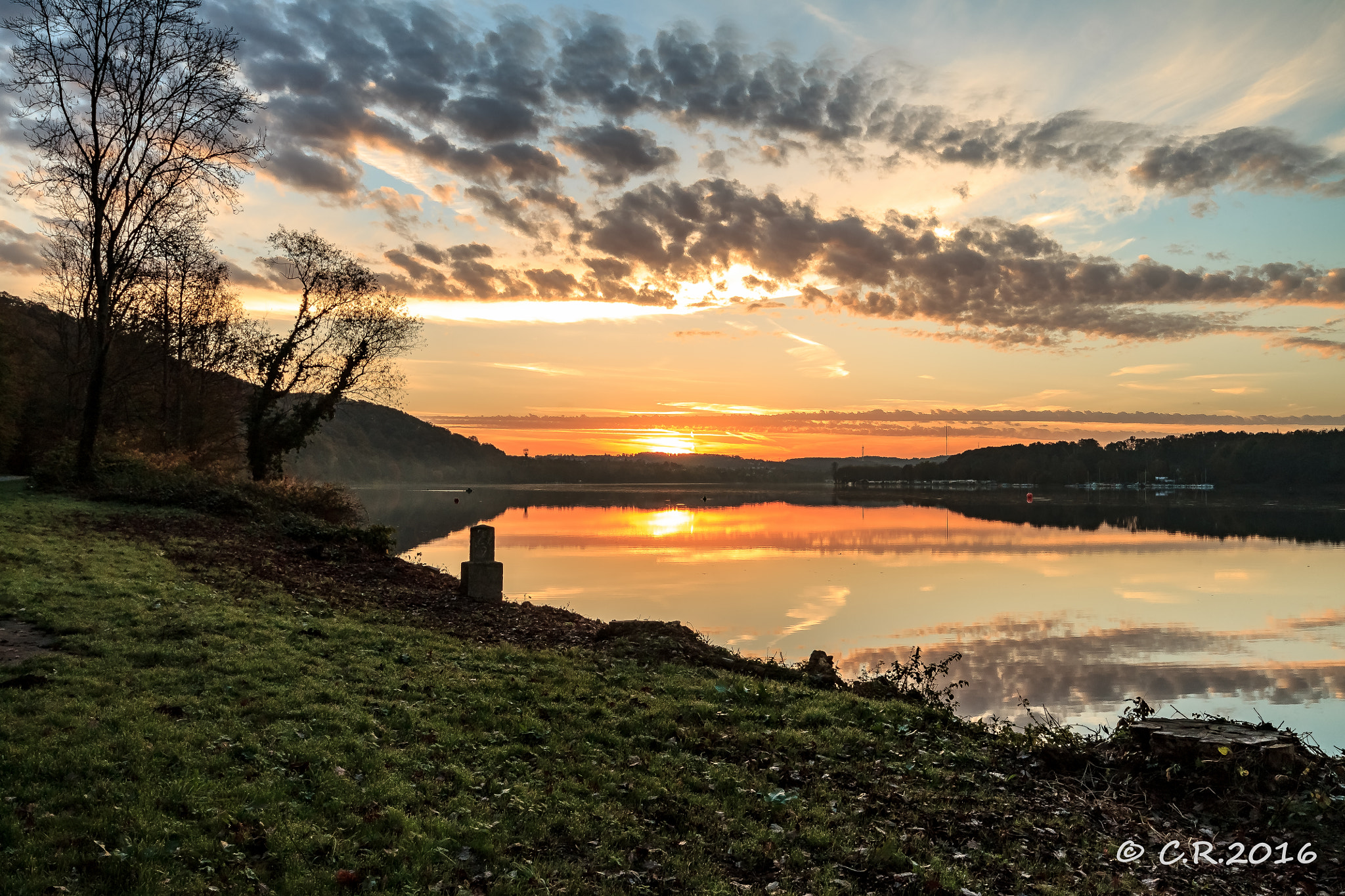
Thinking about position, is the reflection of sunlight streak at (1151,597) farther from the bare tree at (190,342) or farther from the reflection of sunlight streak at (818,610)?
the bare tree at (190,342)

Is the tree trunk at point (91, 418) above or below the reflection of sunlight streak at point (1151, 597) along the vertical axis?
above

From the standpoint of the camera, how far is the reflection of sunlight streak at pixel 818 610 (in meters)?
22.0

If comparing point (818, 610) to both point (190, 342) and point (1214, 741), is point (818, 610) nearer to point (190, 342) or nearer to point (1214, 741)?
point (1214, 741)

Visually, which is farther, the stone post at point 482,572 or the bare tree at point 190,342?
the bare tree at point 190,342

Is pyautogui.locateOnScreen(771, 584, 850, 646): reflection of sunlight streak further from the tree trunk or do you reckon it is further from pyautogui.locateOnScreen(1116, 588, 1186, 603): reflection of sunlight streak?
the tree trunk

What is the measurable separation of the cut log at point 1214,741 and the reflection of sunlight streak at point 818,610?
10858 mm

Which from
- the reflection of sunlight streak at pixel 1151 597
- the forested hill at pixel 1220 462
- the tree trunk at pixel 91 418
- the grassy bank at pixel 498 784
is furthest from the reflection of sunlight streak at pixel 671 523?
the forested hill at pixel 1220 462

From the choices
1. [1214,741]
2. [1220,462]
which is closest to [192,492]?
[1214,741]

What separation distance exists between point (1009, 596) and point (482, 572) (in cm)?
1973

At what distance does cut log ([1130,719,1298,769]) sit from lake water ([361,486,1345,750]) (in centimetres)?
473

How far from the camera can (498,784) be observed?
7.65 m

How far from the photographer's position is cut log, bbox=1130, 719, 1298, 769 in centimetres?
886

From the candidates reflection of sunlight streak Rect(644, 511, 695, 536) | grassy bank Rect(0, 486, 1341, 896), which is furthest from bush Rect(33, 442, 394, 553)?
reflection of sunlight streak Rect(644, 511, 695, 536)

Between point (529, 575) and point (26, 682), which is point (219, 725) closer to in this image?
point (26, 682)
